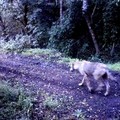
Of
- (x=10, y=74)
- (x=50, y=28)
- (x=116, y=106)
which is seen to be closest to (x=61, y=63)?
(x=10, y=74)

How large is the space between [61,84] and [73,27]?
25.5ft

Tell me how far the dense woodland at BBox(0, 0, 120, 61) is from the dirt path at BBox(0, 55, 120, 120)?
4009 millimetres

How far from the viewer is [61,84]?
8.06m

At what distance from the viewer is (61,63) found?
11.0 meters

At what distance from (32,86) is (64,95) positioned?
0.99 meters

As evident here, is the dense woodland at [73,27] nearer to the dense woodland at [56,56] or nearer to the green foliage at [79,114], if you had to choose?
the dense woodland at [56,56]

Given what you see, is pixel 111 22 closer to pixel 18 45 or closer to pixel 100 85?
pixel 18 45

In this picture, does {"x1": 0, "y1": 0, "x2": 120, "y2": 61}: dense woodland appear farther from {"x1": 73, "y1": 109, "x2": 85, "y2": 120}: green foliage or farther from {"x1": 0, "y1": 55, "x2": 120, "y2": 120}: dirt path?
{"x1": 73, "y1": 109, "x2": 85, "y2": 120}: green foliage

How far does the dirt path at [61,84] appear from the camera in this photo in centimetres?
661

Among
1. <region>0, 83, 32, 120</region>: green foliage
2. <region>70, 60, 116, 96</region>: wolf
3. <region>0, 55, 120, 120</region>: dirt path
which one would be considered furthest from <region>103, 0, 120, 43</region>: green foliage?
<region>0, 83, 32, 120</region>: green foliage

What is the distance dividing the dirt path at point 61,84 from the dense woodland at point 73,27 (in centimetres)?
401

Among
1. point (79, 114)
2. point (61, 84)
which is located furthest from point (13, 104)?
point (61, 84)

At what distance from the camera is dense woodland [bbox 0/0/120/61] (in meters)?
14.4

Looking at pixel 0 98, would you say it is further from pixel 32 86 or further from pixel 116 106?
pixel 116 106
